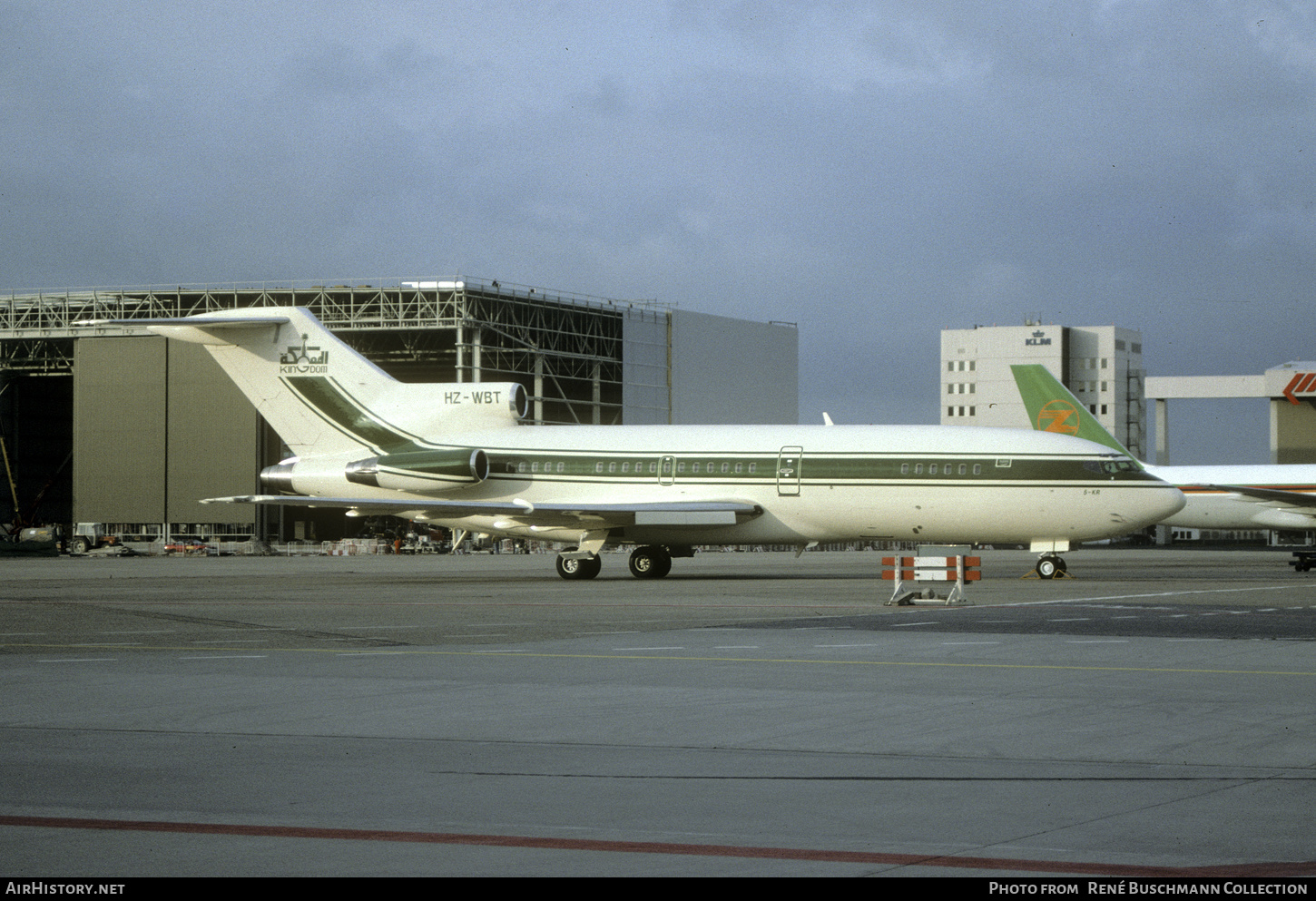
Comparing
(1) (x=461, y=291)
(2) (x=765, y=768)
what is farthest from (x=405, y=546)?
(2) (x=765, y=768)

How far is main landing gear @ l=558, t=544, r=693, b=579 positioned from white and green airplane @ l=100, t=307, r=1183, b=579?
0.06 metres

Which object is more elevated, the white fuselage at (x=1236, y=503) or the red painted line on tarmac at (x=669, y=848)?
the white fuselage at (x=1236, y=503)

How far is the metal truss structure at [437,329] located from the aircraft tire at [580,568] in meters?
43.3

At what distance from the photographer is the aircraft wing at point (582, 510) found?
126ft

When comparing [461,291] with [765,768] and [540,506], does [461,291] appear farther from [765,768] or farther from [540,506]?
[765,768]

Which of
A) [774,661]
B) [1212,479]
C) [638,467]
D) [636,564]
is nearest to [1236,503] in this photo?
[1212,479]

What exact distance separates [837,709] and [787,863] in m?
5.50

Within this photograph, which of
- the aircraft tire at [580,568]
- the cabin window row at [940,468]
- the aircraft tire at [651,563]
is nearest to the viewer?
the cabin window row at [940,468]

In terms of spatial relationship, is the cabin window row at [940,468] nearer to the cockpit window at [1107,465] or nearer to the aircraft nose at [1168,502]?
the cockpit window at [1107,465]

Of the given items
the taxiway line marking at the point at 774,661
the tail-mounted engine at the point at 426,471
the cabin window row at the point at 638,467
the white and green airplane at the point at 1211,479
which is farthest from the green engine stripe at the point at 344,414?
the white and green airplane at the point at 1211,479

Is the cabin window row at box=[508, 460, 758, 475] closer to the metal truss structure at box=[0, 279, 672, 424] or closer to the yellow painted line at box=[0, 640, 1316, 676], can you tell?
the yellow painted line at box=[0, 640, 1316, 676]

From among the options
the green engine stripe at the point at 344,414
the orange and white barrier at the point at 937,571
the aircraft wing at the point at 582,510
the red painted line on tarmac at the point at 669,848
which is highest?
the green engine stripe at the point at 344,414

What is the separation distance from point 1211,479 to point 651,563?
102 ft

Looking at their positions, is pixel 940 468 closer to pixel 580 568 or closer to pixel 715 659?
pixel 580 568
